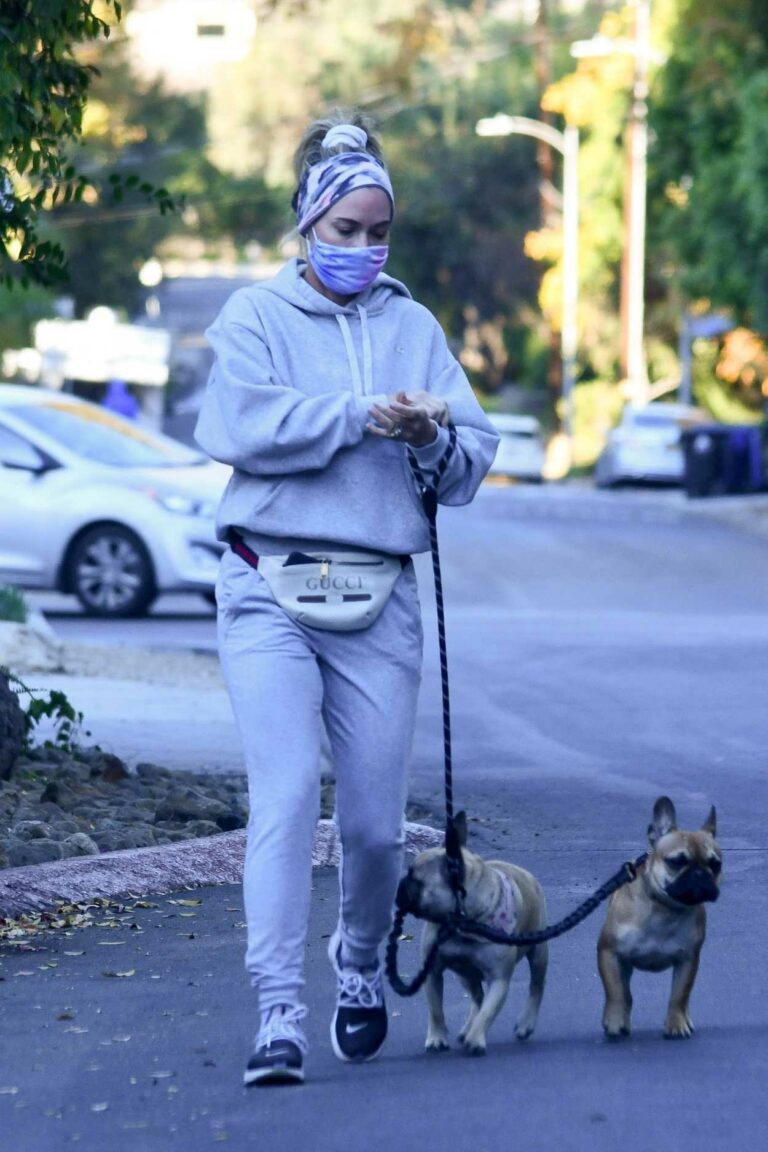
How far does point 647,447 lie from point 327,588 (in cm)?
3677

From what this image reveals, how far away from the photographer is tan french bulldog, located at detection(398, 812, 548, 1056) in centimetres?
489

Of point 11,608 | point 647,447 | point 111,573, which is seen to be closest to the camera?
point 11,608

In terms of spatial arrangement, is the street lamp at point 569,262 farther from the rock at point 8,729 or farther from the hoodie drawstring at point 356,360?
the hoodie drawstring at point 356,360

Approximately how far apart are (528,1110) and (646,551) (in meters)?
21.5

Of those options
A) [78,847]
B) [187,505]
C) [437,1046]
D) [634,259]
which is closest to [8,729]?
[78,847]

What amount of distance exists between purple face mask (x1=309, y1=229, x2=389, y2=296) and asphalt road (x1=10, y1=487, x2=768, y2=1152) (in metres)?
1.68

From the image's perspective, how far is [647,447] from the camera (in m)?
41.2

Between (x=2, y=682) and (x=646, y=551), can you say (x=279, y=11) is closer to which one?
(x=2, y=682)

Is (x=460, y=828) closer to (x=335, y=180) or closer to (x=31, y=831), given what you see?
(x=335, y=180)

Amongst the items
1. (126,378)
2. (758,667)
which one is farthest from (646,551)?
(126,378)

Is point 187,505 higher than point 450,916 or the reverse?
higher

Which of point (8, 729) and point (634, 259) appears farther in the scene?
point (634, 259)

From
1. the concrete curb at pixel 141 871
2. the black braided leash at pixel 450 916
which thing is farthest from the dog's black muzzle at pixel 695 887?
the concrete curb at pixel 141 871

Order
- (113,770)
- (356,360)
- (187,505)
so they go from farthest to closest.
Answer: (187,505) → (113,770) → (356,360)
